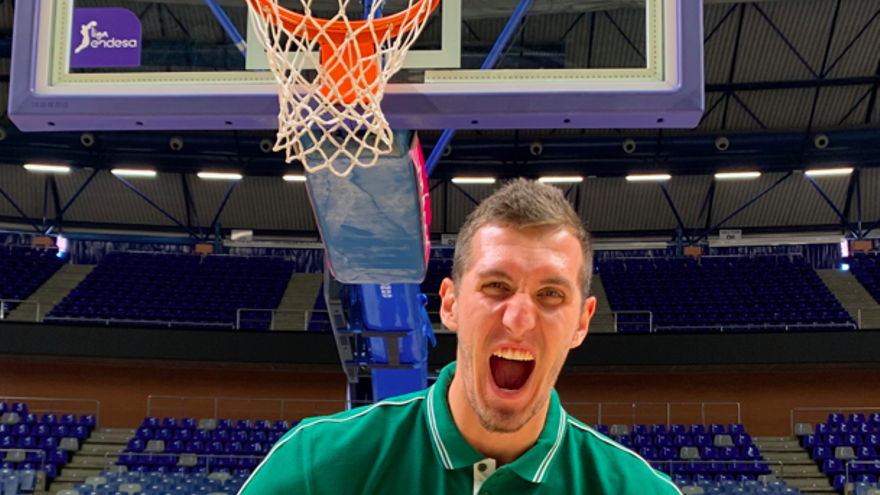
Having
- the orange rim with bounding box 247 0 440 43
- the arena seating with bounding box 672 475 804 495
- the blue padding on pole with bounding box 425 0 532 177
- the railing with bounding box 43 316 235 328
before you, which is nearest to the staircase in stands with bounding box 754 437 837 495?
the arena seating with bounding box 672 475 804 495

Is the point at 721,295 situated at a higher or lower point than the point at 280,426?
higher

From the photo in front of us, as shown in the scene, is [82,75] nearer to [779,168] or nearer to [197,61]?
[197,61]

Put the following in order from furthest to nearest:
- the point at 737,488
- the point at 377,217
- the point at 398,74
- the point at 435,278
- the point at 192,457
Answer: the point at 435,278 → the point at 192,457 → the point at 737,488 → the point at 377,217 → the point at 398,74

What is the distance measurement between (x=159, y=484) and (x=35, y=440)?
3.82 m

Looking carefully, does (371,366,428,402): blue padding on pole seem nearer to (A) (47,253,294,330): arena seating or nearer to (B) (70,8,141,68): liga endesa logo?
(B) (70,8,141,68): liga endesa logo

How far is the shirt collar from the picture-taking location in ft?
6.67

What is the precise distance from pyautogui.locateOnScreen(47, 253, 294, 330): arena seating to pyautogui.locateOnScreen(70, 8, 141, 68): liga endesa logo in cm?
1367

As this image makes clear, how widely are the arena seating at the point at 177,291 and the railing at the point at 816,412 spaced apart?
11429 mm

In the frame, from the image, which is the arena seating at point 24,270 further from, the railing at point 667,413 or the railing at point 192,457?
the railing at point 667,413

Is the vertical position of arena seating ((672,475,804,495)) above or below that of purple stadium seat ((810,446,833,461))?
below

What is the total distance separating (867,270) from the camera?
20500 millimetres

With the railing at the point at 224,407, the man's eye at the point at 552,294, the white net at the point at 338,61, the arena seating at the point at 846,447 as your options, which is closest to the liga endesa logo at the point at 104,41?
the white net at the point at 338,61

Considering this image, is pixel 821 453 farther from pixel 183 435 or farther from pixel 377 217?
pixel 377 217

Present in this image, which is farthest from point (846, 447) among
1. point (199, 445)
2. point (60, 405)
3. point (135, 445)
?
point (60, 405)
